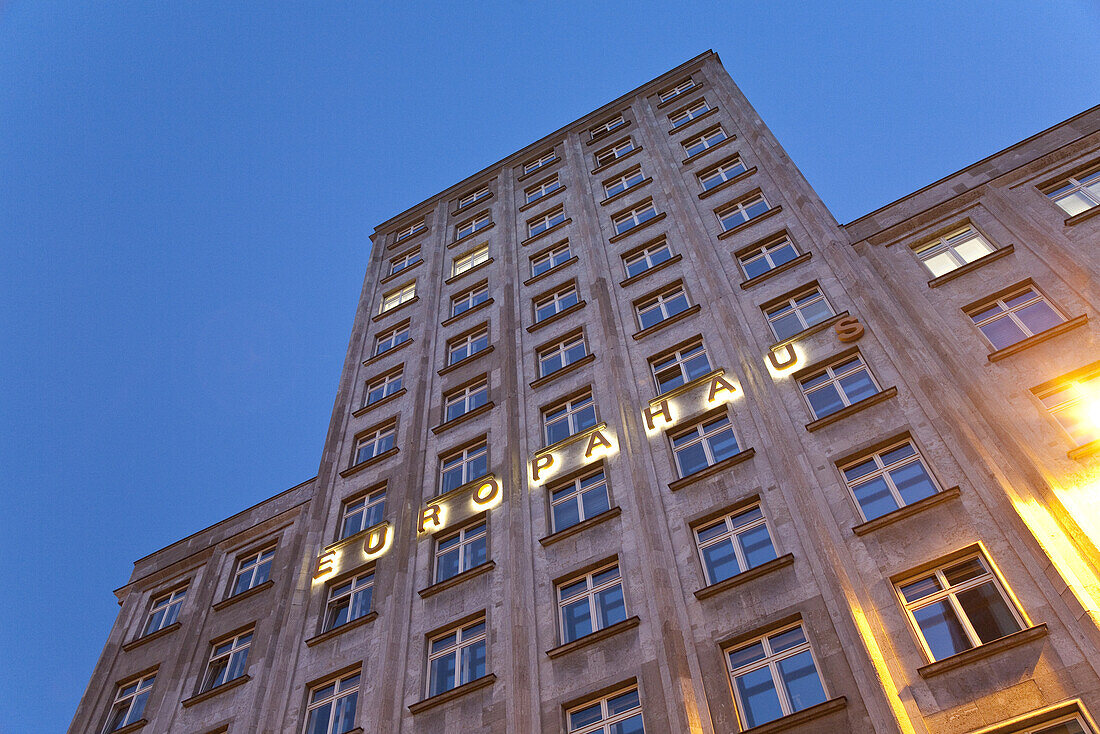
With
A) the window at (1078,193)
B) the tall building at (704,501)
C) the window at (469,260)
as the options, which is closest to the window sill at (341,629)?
the tall building at (704,501)

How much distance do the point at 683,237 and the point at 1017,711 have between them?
22351mm

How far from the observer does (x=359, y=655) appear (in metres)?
24.2

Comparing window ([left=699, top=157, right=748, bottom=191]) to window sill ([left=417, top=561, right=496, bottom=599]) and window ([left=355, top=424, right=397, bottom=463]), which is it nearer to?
window ([left=355, top=424, right=397, bottom=463])

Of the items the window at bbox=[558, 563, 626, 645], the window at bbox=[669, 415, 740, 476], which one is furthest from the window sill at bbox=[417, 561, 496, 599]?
the window at bbox=[669, 415, 740, 476]

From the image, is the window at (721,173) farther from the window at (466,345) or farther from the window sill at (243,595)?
the window sill at (243,595)

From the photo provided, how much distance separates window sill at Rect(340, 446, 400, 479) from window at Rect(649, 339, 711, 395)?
9739mm

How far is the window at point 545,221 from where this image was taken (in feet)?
138

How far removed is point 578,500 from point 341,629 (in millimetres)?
7566

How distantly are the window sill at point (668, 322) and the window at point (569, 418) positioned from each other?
2.74 m

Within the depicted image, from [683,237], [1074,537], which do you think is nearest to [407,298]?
[683,237]

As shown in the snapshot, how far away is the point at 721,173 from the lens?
1507 inches

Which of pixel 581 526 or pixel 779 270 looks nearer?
pixel 581 526

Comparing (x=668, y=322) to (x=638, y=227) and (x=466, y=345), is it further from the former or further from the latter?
(x=466, y=345)

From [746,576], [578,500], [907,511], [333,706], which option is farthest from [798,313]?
[333,706]
